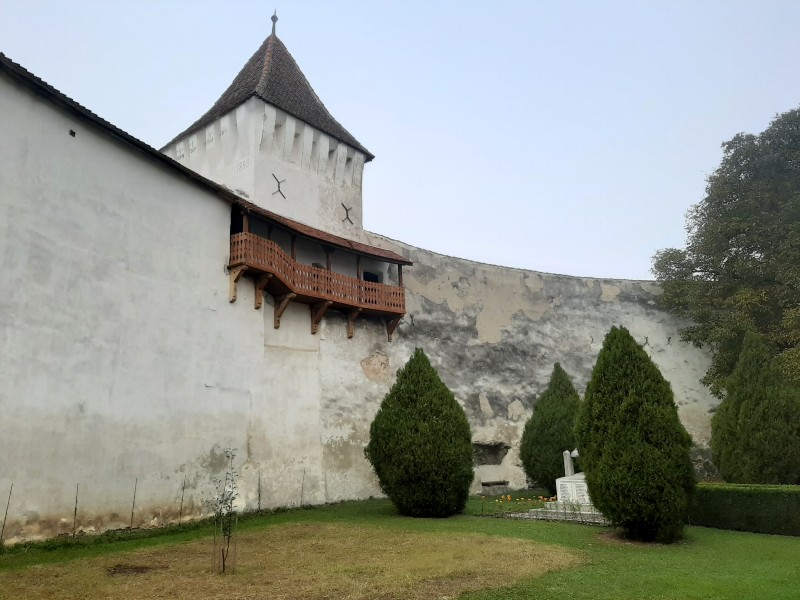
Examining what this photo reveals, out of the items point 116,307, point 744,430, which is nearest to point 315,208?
point 116,307

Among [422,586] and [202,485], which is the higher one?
[202,485]

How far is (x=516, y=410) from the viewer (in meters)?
20.2

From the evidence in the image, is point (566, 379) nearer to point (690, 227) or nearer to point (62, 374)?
point (690, 227)

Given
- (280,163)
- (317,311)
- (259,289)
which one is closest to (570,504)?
(317,311)

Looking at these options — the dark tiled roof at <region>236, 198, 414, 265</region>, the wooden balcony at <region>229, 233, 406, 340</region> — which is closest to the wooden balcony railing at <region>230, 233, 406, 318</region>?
the wooden balcony at <region>229, 233, 406, 340</region>

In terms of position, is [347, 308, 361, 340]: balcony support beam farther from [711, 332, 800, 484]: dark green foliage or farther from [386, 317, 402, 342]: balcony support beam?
[711, 332, 800, 484]: dark green foliage

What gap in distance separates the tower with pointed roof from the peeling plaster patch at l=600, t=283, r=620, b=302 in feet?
35.5

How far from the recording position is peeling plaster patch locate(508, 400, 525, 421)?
65.8 feet

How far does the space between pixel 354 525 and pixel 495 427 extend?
978 cm

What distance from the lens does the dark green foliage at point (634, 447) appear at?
29.3ft

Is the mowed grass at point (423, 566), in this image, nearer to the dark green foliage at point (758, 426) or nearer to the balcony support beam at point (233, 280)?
the dark green foliage at point (758, 426)

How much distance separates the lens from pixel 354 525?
10.6 m

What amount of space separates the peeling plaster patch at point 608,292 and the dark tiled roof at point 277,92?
1090 centimetres

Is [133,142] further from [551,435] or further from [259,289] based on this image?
[551,435]
